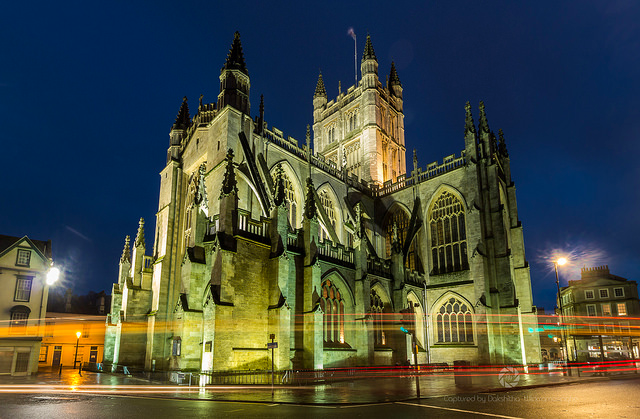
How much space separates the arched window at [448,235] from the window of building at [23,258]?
30.5 metres

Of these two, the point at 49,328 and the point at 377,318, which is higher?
the point at 377,318

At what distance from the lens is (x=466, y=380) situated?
1661 centimetres

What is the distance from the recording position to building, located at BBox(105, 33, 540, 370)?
1866 cm

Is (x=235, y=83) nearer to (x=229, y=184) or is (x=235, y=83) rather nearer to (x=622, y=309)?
(x=229, y=184)

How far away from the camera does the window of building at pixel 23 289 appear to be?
97.7ft

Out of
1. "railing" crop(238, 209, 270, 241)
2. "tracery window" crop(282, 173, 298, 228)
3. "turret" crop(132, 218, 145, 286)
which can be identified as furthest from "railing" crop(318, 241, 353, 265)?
"turret" crop(132, 218, 145, 286)

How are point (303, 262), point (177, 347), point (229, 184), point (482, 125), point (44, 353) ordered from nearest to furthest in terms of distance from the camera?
1. point (177, 347)
2. point (229, 184)
3. point (303, 262)
4. point (482, 125)
5. point (44, 353)

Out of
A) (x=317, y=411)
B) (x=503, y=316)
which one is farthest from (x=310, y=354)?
(x=503, y=316)

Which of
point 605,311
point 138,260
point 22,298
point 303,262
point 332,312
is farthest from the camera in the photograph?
point 605,311

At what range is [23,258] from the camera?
100 ft

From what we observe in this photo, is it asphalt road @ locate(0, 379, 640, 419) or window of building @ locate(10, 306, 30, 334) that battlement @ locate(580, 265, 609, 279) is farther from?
window of building @ locate(10, 306, 30, 334)

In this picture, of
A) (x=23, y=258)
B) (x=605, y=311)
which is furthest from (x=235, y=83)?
(x=605, y=311)

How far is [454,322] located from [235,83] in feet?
73.9

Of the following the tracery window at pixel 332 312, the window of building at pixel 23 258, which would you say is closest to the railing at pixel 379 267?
the tracery window at pixel 332 312
